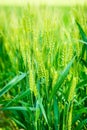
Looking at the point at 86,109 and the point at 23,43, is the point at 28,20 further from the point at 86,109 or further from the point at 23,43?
the point at 86,109

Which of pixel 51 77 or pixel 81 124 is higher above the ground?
pixel 51 77

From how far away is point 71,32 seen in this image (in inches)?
88.2

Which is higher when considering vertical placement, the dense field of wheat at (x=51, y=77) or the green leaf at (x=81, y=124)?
the dense field of wheat at (x=51, y=77)

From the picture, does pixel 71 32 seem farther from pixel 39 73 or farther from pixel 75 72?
pixel 39 73

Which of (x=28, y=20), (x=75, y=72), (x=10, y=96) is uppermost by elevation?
(x=28, y=20)

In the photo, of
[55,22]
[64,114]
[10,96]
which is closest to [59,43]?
[55,22]

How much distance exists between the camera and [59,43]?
2.08 metres

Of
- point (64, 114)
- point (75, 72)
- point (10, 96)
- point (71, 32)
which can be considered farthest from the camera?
point (10, 96)

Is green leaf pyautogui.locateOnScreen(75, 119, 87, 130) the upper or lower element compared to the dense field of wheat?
lower

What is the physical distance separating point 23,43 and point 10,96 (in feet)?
2.22

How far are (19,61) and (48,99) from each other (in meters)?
0.56

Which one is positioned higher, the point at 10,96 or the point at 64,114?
the point at 64,114

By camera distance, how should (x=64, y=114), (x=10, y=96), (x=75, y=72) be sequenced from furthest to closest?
(x=10, y=96) → (x=75, y=72) → (x=64, y=114)

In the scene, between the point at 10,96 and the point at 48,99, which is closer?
the point at 48,99
